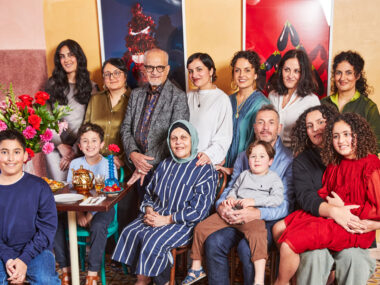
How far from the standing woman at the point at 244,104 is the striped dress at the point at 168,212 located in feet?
1.31

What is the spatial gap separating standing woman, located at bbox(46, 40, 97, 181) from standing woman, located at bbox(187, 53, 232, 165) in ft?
3.51

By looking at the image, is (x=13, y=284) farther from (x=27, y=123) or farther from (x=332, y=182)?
(x=332, y=182)

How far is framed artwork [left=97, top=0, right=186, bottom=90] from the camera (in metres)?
3.58

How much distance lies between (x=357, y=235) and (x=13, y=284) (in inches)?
81.6

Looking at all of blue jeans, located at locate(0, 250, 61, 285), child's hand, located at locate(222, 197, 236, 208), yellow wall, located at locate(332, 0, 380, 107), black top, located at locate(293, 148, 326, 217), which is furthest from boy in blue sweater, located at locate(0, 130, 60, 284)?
yellow wall, located at locate(332, 0, 380, 107)

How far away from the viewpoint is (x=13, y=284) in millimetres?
2240

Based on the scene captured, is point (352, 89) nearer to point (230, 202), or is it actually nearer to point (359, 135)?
point (359, 135)

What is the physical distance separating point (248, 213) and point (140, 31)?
2.12m

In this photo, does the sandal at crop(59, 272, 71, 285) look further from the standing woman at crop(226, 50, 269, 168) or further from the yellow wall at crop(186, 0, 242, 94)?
the yellow wall at crop(186, 0, 242, 94)

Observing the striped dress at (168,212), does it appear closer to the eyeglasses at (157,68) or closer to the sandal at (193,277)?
the sandal at (193,277)

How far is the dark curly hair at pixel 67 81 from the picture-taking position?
3457mm

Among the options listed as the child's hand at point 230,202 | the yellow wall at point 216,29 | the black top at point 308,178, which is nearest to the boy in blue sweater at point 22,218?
the child's hand at point 230,202

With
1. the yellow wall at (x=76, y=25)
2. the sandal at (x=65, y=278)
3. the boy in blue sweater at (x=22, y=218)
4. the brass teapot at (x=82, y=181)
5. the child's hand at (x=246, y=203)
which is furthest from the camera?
the yellow wall at (x=76, y=25)

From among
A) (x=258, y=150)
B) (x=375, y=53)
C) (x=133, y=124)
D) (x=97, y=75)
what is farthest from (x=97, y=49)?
(x=375, y=53)
